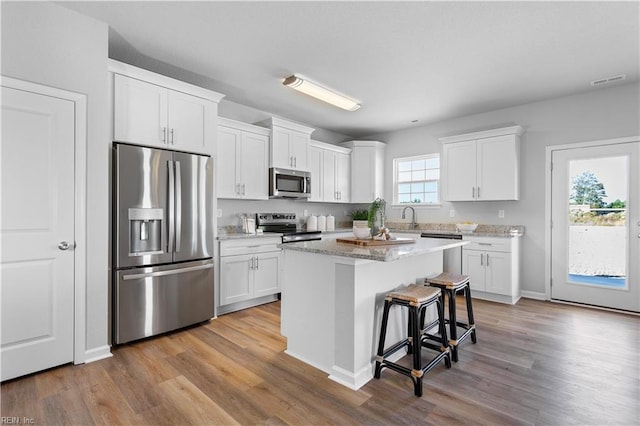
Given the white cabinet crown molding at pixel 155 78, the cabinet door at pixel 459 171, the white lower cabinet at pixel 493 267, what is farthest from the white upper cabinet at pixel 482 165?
the white cabinet crown molding at pixel 155 78

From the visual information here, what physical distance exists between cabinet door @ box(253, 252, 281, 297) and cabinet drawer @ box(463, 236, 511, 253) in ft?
8.66

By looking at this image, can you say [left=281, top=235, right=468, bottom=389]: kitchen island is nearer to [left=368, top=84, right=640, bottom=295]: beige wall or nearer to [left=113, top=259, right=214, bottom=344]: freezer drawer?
[left=113, top=259, right=214, bottom=344]: freezer drawer

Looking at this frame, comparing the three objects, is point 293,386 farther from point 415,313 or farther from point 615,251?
point 615,251

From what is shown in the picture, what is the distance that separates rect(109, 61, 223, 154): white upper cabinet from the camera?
277 centimetres

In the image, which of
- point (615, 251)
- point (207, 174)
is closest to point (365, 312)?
point (207, 174)

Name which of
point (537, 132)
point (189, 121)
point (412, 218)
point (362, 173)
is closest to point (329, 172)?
point (362, 173)

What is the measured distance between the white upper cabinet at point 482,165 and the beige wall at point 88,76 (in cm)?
444

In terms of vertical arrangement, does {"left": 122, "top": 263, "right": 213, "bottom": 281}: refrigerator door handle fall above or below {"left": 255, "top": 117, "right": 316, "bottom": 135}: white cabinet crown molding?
below

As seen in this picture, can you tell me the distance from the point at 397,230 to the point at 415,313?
3.26 meters

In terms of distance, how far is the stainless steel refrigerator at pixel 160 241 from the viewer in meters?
2.71

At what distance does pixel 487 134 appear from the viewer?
4.48m

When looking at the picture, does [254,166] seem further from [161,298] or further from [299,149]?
[161,298]

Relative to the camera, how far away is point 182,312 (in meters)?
3.10

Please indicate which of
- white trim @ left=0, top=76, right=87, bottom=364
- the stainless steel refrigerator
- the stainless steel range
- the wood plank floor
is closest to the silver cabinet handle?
the stainless steel refrigerator
